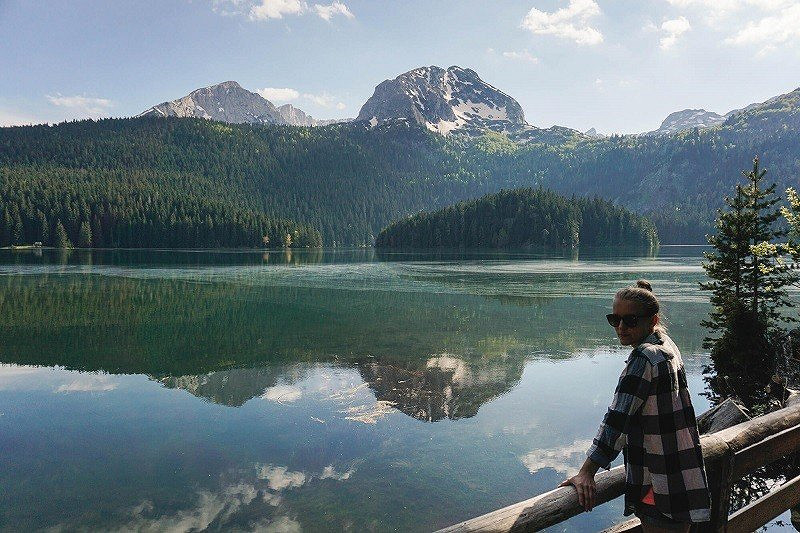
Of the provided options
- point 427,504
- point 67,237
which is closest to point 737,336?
point 427,504

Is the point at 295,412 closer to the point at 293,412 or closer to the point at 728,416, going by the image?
the point at 293,412

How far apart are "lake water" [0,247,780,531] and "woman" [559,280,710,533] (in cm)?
748

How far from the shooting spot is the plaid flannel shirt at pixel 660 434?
4.71 meters

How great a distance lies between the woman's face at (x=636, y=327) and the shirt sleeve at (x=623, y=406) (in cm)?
32

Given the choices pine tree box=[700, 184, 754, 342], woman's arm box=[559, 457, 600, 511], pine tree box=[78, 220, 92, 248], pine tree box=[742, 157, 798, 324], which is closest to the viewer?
woman's arm box=[559, 457, 600, 511]

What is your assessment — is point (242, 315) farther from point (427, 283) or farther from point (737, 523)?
point (737, 523)

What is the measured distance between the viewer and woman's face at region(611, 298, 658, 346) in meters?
5.04

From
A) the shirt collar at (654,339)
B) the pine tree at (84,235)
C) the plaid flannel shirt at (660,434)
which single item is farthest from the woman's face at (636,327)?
the pine tree at (84,235)

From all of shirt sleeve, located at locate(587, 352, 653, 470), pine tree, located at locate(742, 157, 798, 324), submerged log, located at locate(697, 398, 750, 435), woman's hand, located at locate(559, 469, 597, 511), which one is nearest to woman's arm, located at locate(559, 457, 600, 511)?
woman's hand, located at locate(559, 469, 597, 511)

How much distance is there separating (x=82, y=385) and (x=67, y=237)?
20075 centimetres

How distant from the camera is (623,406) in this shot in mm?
4773

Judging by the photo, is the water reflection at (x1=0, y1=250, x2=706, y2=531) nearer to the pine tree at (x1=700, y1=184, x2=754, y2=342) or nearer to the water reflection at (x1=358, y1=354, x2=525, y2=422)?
the water reflection at (x1=358, y1=354, x2=525, y2=422)

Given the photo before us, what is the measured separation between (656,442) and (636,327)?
1.02 m

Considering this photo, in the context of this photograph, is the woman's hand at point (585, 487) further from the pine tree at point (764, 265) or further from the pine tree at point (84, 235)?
the pine tree at point (84, 235)
